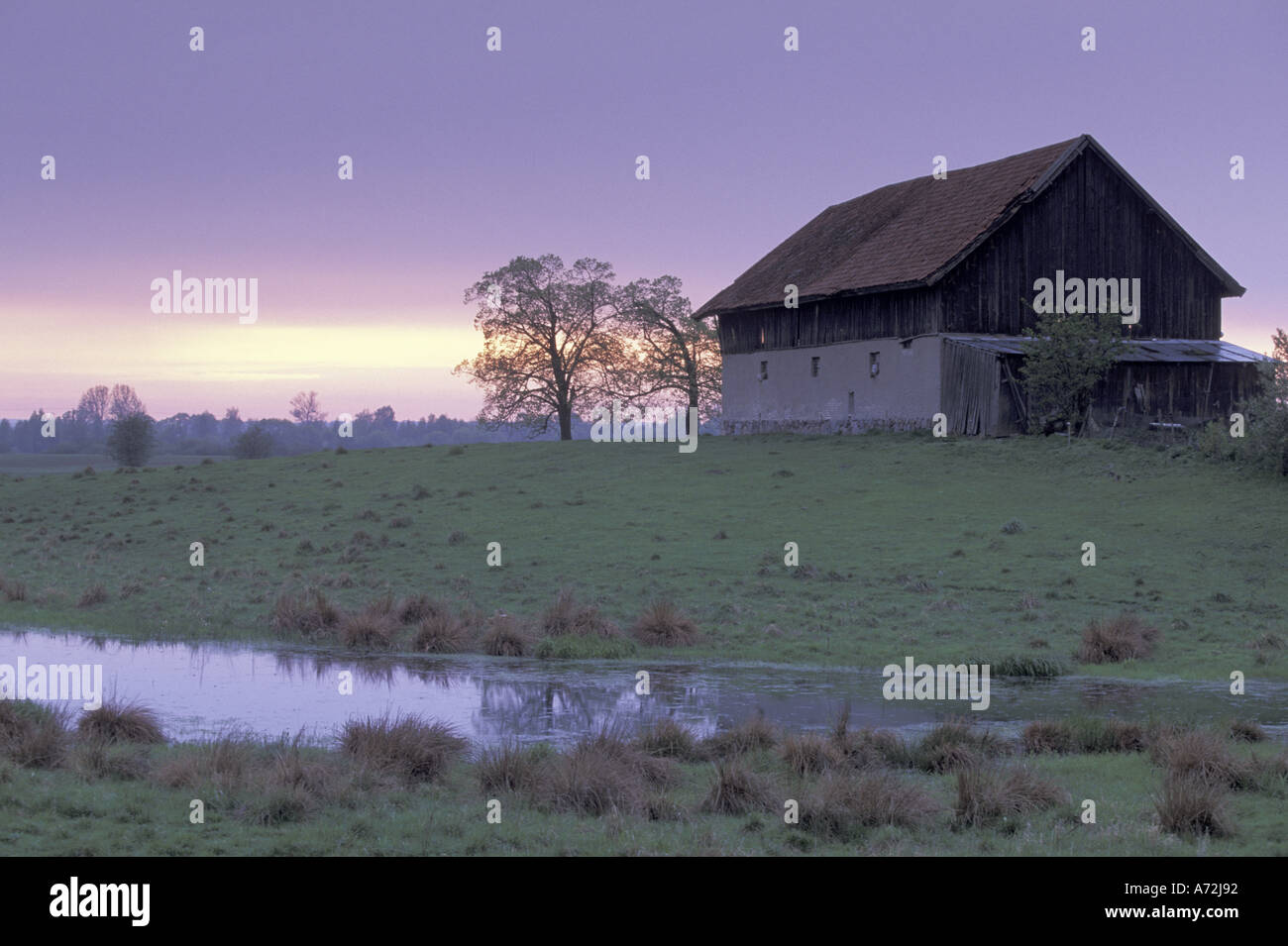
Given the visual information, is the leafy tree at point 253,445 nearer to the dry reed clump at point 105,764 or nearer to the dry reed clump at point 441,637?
the dry reed clump at point 441,637

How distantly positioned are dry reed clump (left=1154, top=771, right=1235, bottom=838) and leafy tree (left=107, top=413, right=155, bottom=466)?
10365 centimetres

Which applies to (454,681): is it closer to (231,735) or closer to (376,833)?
(231,735)

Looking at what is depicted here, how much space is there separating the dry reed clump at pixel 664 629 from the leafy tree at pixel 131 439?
90.9m

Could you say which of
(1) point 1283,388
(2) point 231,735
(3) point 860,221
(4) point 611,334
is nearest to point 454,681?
(2) point 231,735

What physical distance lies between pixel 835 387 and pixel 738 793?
147ft

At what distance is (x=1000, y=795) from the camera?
10867mm

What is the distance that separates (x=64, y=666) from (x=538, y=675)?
7.36 m

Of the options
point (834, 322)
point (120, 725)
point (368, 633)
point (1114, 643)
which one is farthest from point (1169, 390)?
point (120, 725)

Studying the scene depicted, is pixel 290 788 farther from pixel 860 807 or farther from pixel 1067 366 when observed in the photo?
pixel 1067 366

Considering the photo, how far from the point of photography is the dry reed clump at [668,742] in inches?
527

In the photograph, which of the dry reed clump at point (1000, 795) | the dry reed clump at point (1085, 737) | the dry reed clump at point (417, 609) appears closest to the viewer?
the dry reed clump at point (1000, 795)

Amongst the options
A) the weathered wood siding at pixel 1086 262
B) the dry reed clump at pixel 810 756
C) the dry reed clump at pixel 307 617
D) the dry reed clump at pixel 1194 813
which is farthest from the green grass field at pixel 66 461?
the dry reed clump at pixel 1194 813

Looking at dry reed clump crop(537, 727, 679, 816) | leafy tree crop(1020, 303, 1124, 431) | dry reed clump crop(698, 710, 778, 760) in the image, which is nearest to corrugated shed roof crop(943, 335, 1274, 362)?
leafy tree crop(1020, 303, 1124, 431)

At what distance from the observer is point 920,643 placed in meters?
21.5
